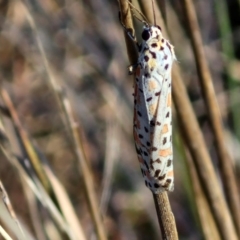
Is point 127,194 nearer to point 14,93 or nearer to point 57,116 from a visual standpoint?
point 57,116

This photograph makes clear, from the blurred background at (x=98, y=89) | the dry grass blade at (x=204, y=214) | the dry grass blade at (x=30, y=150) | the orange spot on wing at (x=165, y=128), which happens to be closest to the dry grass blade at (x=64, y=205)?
the dry grass blade at (x=30, y=150)

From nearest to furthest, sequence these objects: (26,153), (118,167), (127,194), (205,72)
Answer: (205,72) → (26,153) → (118,167) → (127,194)

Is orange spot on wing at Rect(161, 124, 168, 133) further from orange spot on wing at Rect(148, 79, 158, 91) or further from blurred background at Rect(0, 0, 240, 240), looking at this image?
blurred background at Rect(0, 0, 240, 240)

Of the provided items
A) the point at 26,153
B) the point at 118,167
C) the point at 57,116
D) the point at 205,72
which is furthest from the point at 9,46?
the point at 205,72

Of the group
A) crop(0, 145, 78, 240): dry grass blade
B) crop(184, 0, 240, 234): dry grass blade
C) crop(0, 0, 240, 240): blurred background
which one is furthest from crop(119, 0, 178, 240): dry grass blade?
crop(0, 0, 240, 240): blurred background

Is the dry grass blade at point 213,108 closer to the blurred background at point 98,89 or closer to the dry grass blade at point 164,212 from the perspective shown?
the dry grass blade at point 164,212
